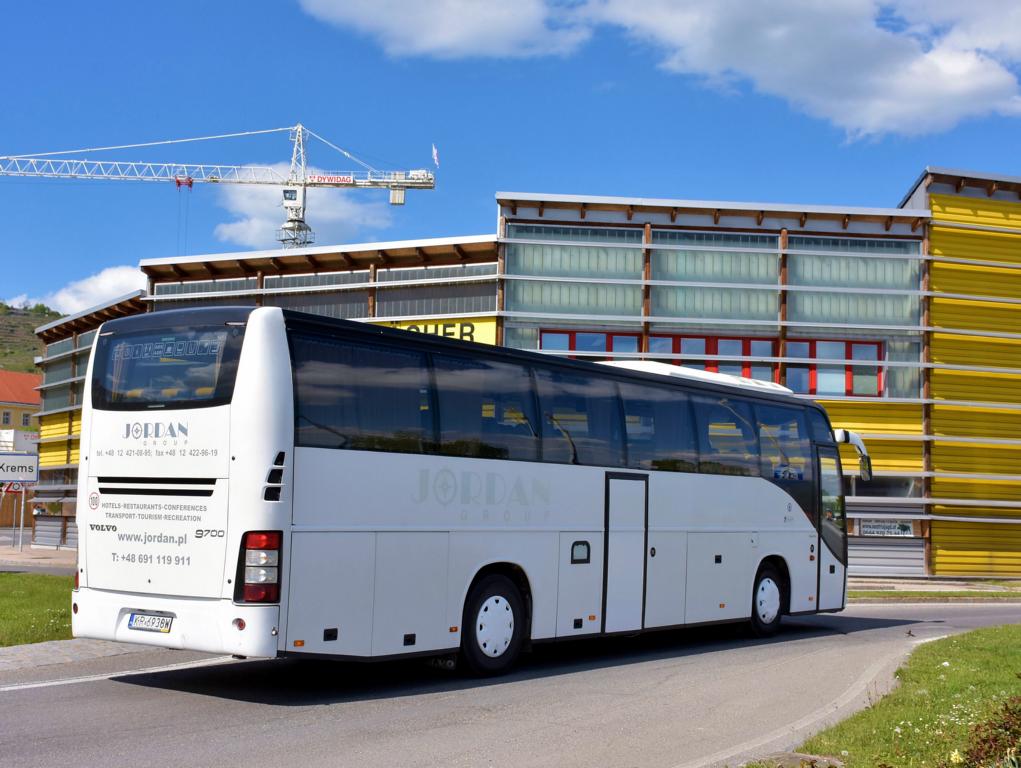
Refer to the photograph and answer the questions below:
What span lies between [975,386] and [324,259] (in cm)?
1929

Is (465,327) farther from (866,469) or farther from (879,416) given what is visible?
(866,469)

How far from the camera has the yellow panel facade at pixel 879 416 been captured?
33.2 meters

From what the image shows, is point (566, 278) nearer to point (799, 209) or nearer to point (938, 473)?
point (799, 209)

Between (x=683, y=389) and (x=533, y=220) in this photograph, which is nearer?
(x=683, y=389)

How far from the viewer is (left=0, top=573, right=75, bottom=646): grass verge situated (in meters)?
14.1

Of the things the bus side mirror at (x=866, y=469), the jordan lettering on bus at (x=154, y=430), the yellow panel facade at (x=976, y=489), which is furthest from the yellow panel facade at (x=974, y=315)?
the jordan lettering on bus at (x=154, y=430)

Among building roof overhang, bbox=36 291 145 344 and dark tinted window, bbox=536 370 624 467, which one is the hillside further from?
dark tinted window, bbox=536 370 624 467

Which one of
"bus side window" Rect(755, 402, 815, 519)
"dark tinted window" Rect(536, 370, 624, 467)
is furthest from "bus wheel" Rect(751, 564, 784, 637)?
"dark tinted window" Rect(536, 370, 624, 467)

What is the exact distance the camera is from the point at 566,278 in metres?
33.0

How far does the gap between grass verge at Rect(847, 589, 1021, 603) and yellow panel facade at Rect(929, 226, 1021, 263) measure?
10036 millimetres

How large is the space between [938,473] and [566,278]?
11.7 m

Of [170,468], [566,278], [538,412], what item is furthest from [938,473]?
[170,468]

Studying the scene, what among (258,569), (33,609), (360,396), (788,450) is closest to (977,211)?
(788,450)

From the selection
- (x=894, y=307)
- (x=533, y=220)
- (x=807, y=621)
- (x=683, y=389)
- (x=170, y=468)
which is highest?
(x=533, y=220)
